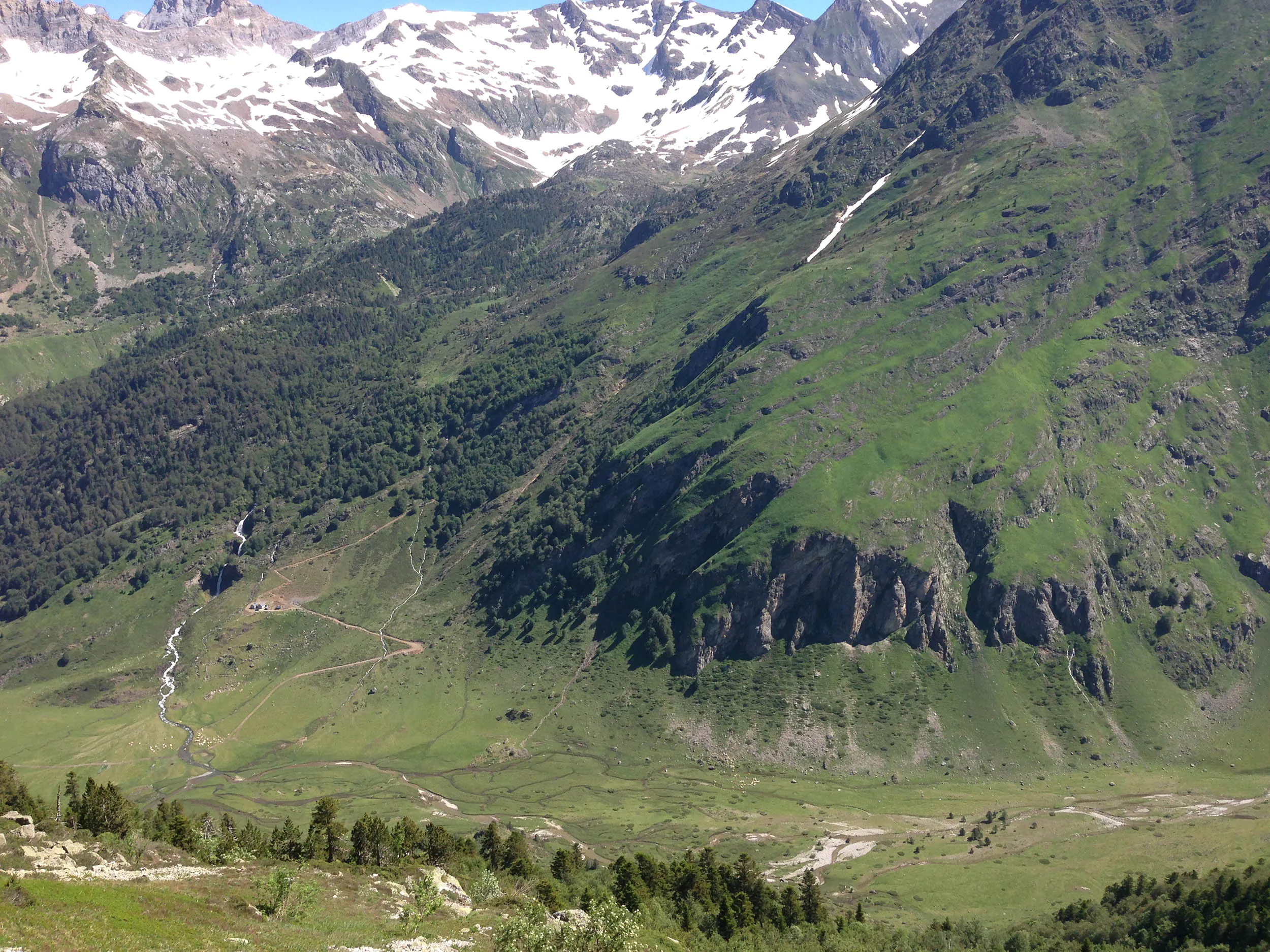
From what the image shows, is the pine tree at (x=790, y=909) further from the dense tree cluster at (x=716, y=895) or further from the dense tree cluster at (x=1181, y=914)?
the dense tree cluster at (x=1181, y=914)

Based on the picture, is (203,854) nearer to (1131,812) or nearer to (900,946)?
(900,946)

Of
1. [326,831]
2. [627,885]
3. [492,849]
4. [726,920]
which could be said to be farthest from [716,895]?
[326,831]

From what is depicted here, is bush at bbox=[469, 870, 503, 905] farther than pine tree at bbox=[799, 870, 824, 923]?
No

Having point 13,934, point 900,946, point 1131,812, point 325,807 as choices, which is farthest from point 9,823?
point 1131,812

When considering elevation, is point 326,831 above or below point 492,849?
above

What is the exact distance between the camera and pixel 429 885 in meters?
97.2

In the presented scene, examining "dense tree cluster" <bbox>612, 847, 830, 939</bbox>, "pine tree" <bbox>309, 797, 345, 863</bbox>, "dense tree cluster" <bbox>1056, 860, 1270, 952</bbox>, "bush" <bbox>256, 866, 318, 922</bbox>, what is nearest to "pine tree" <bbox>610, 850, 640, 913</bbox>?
"dense tree cluster" <bbox>612, 847, 830, 939</bbox>

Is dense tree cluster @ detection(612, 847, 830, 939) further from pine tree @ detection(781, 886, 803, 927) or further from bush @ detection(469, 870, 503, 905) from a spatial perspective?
bush @ detection(469, 870, 503, 905)

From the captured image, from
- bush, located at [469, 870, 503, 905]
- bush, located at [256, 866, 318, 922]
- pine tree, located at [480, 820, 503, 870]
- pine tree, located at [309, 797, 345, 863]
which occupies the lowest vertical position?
pine tree, located at [480, 820, 503, 870]

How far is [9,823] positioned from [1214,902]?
147 metres

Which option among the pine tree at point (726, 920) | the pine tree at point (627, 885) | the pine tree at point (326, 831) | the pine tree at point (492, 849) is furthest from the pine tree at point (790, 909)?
the pine tree at point (326, 831)

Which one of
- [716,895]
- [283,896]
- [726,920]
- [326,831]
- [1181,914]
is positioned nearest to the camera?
[283,896]

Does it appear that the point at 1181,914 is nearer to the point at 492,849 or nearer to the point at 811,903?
the point at 811,903

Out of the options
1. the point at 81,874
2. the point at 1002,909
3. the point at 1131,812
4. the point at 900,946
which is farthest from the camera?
the point at 1131,812
